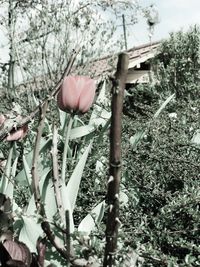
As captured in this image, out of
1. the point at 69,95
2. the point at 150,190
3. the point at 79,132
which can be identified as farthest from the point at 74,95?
the point at 79,132

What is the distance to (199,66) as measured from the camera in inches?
597

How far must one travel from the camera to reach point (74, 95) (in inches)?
53.2

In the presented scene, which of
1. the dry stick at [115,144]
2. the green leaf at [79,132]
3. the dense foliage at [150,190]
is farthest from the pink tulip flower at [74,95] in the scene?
the green leaf at [79,132]

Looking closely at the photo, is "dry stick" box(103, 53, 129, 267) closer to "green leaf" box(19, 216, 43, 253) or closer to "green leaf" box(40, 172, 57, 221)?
"green leaf" box(19, 216, 43, 253)

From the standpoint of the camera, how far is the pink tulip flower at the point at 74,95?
1.34 meters

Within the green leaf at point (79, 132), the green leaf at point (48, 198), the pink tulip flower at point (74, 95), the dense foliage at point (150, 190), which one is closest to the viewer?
the dense foliage at point (150, 190)

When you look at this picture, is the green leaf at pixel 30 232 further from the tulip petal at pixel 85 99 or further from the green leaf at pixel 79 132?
the green leaf at pixel 79 132

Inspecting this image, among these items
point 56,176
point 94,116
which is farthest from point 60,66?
point 56,176

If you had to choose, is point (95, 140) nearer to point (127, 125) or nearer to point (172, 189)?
point (127, 125)

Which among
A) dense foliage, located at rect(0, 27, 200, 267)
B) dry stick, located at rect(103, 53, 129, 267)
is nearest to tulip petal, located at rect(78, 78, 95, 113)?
dense foliage, located at rect(0, 27, 200, 267)

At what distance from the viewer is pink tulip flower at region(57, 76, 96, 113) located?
134 cm

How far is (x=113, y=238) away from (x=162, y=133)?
1806 mm

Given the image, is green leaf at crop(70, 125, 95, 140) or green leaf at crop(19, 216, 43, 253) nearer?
green leaf at crop(19, 216, 43, 253)

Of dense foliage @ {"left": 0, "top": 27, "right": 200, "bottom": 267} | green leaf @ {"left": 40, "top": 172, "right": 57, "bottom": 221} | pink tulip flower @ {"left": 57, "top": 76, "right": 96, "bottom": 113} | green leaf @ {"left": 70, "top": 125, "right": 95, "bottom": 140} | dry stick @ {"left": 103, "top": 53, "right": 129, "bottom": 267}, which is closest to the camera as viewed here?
dry stick @ {"left": 103, "top": 53, "right": 129, "bottom": 267}
